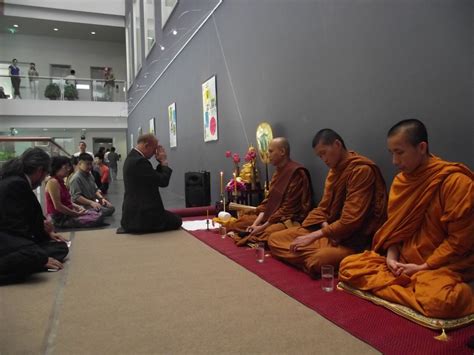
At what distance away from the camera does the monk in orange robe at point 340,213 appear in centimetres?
289

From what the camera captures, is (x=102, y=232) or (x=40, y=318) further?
(x=102, y=232)

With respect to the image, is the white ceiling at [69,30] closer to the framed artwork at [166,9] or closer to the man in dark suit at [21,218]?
the framed artwork at [166,9]

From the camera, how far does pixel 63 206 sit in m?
5.20

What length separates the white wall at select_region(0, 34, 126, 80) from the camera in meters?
18.6

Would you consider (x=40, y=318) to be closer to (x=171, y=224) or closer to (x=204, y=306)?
(x=204, y=306)

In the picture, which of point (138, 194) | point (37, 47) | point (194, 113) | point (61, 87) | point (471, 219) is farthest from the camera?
point (37, 47)

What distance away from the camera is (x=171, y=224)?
503cm

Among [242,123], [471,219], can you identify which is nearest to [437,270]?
[471,219]

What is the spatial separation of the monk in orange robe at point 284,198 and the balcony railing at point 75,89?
43.6 ft

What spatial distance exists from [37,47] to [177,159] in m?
13.2

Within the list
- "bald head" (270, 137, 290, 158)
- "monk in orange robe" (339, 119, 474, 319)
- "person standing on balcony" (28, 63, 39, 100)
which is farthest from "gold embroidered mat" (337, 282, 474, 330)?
"person standing on balcony" (28, 63, 39, 100)

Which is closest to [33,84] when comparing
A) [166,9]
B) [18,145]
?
[166,9]

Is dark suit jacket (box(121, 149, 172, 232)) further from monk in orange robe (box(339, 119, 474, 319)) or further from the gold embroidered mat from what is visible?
the gold embroidered mat

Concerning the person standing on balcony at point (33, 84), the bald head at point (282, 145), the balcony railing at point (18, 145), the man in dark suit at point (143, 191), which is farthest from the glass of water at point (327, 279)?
the person standing on balcony at point (33, 84)
